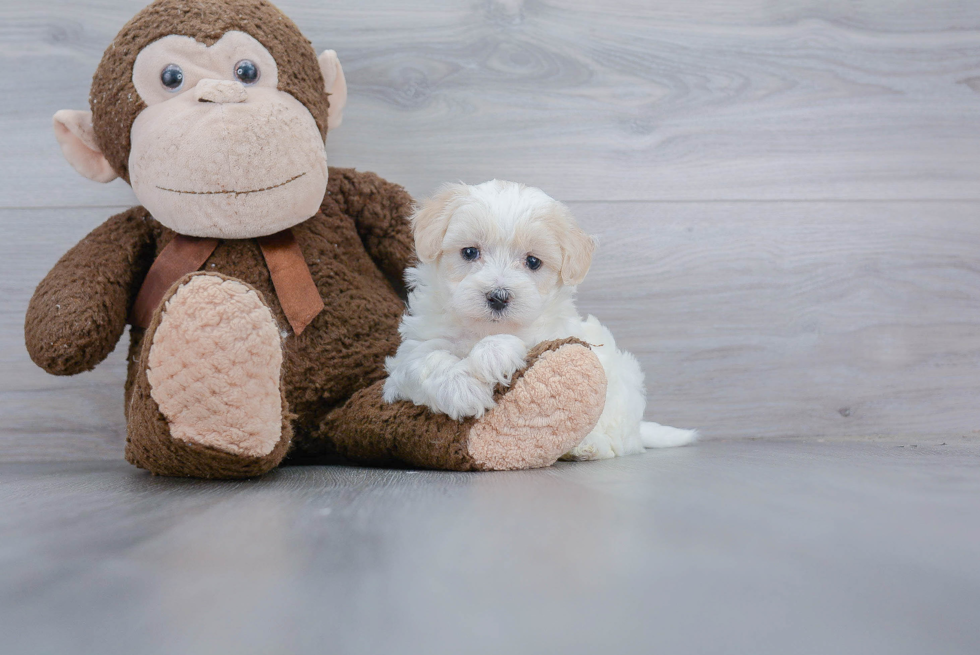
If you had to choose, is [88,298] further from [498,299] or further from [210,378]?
[498,299]

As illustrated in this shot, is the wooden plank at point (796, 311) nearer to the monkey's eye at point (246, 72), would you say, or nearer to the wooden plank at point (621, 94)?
the wooden plank at point (621, 94)

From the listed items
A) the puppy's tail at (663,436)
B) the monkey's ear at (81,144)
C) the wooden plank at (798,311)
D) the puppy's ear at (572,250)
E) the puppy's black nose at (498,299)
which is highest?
the monkey's ear at (81,144)

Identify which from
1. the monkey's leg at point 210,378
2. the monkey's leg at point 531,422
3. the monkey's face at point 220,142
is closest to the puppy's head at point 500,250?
the monkey's leg at point 531,422

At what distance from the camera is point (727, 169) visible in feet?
4.98

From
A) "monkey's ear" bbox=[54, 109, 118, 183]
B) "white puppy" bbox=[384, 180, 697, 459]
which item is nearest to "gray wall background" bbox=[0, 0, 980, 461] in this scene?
"monkey's ear" bbox=[54, 109, 118, 183]

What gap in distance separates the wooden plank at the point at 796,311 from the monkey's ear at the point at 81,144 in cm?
89

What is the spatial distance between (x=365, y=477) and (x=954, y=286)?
138 centimetres

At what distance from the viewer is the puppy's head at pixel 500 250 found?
1.04 m

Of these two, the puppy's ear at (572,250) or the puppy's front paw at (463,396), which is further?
the puppy's ear at (572,250)

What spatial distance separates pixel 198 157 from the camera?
3.29 ft

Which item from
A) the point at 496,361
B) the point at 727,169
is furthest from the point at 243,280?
the point at 727,169

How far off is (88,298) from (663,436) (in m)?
1.02

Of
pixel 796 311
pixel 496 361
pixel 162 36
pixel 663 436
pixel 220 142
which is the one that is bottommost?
pixel 663 436

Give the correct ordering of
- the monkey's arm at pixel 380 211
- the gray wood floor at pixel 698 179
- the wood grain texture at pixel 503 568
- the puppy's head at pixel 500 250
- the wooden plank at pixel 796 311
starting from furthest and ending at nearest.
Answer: the wooden plank at pixel 796 311, the gray wood floor at pixel 698 179, the monkey's arm at pixel 380 211, the puppy's head at pixel 500 250, the wood grain texture at pixel 503 568
